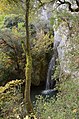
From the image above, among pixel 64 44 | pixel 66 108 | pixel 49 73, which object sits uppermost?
pixel 64 44

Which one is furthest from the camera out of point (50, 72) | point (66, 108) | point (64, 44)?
point (50, 72)

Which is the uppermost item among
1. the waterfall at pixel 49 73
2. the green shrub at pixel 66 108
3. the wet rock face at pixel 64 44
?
the wet rock face at pixel 64 44

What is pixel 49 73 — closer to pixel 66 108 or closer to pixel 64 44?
pixel 64 44

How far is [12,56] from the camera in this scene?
10406 mm

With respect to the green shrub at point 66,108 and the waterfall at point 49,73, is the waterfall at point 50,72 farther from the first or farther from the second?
the green shrub at point 66,108

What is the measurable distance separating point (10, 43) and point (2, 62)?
0.98 metres

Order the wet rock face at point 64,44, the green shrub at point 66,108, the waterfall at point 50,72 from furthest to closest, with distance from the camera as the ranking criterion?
the waterfall at point 50,72 < the wet rock face at point 64,44 < the green shrub at point 66,108

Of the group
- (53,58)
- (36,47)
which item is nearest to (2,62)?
(36,47)

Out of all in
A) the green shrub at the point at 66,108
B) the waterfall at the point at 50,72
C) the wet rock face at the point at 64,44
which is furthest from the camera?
the waterfall at the point at 50,72

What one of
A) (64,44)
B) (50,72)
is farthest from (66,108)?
(50,72)

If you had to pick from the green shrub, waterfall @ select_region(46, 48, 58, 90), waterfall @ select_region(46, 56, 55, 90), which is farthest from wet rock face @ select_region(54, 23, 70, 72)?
the green shrub

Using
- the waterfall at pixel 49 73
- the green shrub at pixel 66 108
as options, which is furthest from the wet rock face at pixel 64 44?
the green shrub at pixel 66 108

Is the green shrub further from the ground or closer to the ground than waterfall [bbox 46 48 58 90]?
further from the ground

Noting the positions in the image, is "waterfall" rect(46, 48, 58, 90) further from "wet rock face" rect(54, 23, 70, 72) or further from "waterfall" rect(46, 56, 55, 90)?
"wet rock face" rect(54, 23, 70, 72)
